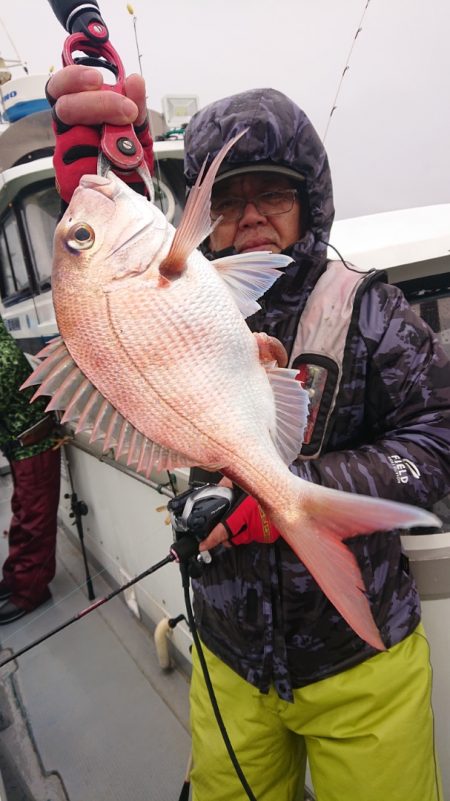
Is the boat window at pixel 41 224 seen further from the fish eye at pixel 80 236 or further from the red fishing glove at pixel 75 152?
the fish eye at pixel 80 236

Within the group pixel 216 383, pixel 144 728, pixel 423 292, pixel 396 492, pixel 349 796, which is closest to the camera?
Answer: pixel 216 383

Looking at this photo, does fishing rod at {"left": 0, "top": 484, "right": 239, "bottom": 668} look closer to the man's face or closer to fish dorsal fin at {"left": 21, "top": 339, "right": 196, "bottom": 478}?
fish dorsal fin at {"left": 21, "top": 339, "right": 196, "bottom": 478}

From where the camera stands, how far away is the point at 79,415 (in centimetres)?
111

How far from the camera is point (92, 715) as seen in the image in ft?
9.89

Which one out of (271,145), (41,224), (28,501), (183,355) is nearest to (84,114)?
(271,145)

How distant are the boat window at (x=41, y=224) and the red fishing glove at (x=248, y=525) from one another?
12.0 ft

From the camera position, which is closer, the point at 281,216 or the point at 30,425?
the point at 281,216

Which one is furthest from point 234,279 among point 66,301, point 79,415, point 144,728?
point 144,728

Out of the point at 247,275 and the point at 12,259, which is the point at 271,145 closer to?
the point at 247,275

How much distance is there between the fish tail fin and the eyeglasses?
3.31 ft

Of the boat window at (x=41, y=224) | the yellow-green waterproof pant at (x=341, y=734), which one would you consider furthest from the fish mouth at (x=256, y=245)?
the boat window at (x=41, y=224)

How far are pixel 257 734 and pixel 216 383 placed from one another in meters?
1.30

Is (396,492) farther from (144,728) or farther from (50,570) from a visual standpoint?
(50,570)

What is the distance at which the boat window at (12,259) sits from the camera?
452 cm
